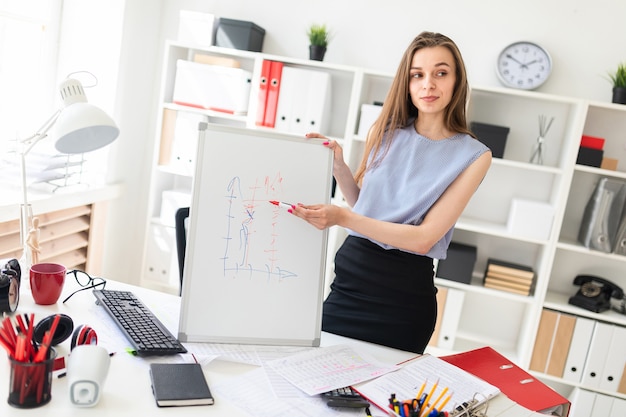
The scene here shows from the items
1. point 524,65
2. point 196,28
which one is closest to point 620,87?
point 524,65

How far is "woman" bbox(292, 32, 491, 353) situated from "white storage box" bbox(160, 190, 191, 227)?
1.85 metres

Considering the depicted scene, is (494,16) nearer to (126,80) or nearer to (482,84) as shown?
(482,84)

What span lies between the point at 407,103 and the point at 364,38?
171cm

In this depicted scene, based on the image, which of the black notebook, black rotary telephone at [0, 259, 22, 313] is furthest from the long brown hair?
black rotary telephone at [0, 259, 22, 313]

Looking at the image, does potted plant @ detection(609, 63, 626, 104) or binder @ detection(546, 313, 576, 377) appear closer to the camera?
potted plant @ detection(609, 63, 626, 104)

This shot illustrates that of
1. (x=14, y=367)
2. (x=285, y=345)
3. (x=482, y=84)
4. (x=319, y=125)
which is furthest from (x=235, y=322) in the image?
(x=482, y=84)

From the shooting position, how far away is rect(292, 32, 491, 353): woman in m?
1.71

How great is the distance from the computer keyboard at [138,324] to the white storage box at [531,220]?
2.17m

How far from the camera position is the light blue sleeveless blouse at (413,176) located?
1732mm

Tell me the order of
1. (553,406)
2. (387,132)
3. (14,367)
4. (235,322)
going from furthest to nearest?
(387,132) < (235,322) < (553,406) < (14,367)

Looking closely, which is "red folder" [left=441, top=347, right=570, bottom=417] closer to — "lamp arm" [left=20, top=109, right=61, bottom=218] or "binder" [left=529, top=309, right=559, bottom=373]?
"lamp arm" [left=20, top=109, right=61, bottom=218]

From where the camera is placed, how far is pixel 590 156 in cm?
304

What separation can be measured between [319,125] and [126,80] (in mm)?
1180

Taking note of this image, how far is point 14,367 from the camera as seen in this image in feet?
3.60
